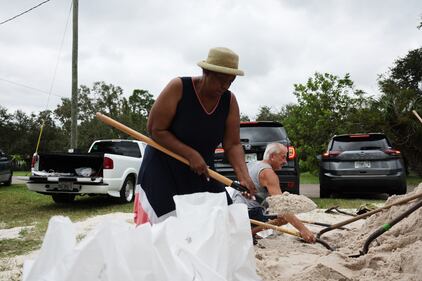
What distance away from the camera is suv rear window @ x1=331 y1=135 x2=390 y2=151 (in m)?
9.09

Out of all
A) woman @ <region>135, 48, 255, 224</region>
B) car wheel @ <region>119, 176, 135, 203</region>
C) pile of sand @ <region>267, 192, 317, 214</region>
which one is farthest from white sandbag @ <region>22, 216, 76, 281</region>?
car wheel @ <region>119, 176, 135, 203</region>

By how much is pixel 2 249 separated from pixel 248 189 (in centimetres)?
298

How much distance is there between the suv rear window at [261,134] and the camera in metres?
7.39

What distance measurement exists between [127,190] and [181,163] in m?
6.63

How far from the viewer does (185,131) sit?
8.86 ft

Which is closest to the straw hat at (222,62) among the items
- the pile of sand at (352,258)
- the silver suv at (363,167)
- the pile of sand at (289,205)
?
the pile of sand at (289,205)

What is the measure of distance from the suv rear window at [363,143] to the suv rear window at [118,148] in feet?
14.6

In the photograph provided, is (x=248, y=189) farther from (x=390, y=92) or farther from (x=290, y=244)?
(x=390, y=92)

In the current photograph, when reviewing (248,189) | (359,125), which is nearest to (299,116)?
(359,125)

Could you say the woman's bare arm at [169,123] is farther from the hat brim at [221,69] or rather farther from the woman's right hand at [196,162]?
the hat brim at [221,69]

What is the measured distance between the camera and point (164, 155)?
275 centimetres

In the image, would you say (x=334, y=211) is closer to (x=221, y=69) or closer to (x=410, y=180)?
(x=221, y=69)

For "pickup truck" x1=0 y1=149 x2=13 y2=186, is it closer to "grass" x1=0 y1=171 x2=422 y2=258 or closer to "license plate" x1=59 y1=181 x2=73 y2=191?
"grass" x1=0 y1=171 x2=422 y2=258

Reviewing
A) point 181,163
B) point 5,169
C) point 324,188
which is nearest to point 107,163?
point 324,188
